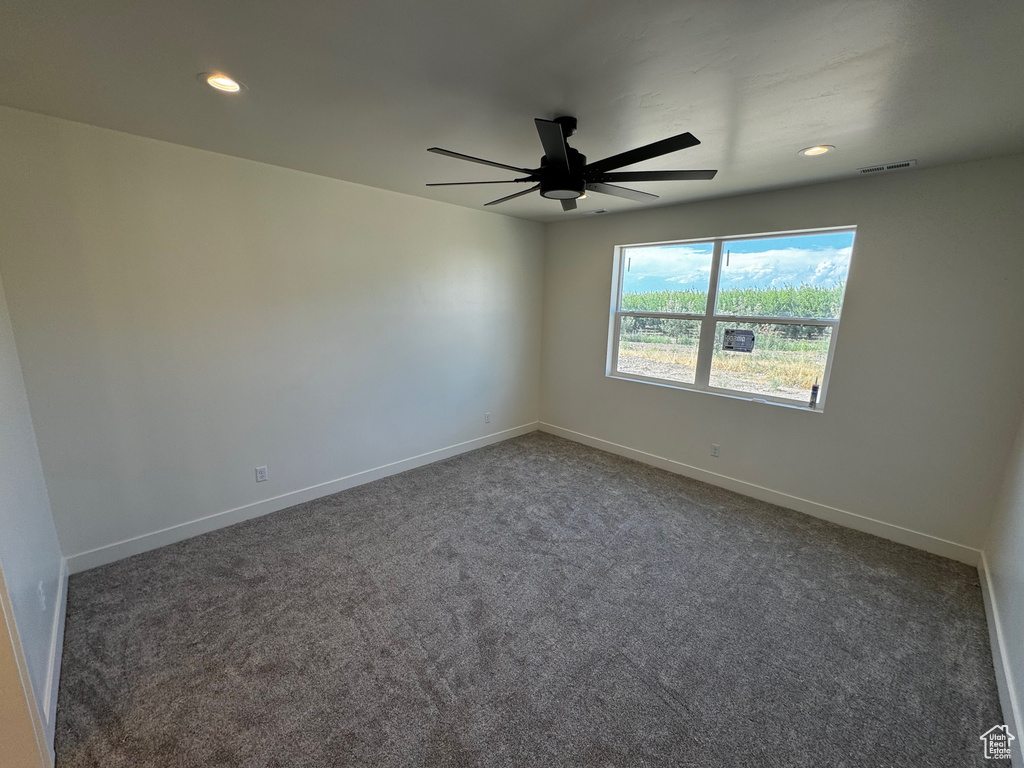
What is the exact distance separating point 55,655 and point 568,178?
3149mm

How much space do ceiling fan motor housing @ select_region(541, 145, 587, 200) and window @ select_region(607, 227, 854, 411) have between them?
83.1 inches

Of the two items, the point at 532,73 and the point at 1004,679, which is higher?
the point at 532,73

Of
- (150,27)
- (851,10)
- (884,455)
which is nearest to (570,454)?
(884,455)

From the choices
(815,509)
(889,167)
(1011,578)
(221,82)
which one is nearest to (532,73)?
(221,82)

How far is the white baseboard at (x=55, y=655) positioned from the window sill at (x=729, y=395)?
420 cm

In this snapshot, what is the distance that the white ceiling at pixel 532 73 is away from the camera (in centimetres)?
124

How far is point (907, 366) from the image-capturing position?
2.71 metres

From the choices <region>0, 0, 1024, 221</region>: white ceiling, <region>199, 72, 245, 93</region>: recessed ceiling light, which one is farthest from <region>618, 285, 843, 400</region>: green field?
<region>199, 72, 245, 93</region>: recessed ceiling light

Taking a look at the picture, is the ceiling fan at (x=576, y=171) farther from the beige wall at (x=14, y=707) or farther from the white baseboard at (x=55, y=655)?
the white baseboard at (x=55, y=655)

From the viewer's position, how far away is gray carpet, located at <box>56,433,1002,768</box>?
152 cm

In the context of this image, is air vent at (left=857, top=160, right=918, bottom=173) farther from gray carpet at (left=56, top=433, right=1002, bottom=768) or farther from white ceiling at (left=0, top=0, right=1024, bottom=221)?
gray carpet at (left=56, top=433, right=1002, bottom=768)

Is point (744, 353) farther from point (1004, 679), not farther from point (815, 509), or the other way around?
point (1004, 679)

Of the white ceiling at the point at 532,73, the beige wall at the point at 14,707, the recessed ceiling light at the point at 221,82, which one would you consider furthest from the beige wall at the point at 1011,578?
the recessed ceiling light at the point at 221,82

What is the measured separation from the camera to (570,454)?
4402mm
